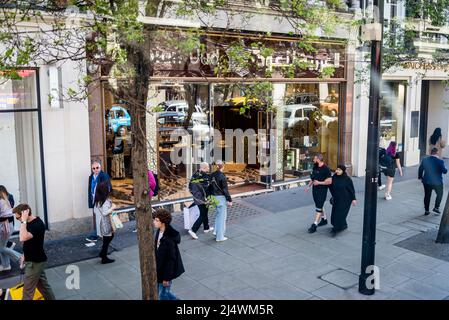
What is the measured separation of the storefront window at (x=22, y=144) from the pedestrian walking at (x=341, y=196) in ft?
21.1

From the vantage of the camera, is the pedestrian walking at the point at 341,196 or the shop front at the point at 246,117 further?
the shop front at the point at 246,117

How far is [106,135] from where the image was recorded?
11.9 meters

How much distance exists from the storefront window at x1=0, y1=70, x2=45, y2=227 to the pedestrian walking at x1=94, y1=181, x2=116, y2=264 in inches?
84.1

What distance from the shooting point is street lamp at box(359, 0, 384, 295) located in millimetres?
7586

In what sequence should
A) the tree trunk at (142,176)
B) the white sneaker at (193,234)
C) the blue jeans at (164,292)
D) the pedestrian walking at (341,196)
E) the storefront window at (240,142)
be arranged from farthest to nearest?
the storefront window at (240,142) → the pedestrian walking at (341,196) → the white sneaker at (193,234) → the blue jeans at (164,292) → the tree trunk at (142,176)

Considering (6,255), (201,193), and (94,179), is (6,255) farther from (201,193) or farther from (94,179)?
(201,193)

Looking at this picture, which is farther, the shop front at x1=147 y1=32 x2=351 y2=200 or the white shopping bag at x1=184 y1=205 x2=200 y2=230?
the shop front at x1=147 y1=32 x2=351 y2=200

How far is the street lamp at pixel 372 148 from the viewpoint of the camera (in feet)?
24.9

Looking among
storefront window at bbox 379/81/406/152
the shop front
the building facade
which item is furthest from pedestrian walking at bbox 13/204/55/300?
storefront window at bbox 379/81/406/152

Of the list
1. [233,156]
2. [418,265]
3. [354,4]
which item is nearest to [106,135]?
[233,156]

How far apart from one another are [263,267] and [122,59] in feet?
14.7

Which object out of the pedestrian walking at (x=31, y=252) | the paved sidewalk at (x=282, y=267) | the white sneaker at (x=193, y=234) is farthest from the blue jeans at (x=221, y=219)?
the pedestrian walking at (x=31, y=252)

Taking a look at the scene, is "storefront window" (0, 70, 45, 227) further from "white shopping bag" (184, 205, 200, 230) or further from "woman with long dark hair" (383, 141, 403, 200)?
"woman with long dark hair" (383, 141, 403, 200)

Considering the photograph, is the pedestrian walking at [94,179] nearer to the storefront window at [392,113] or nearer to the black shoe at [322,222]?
the black shoe at [322,222]
